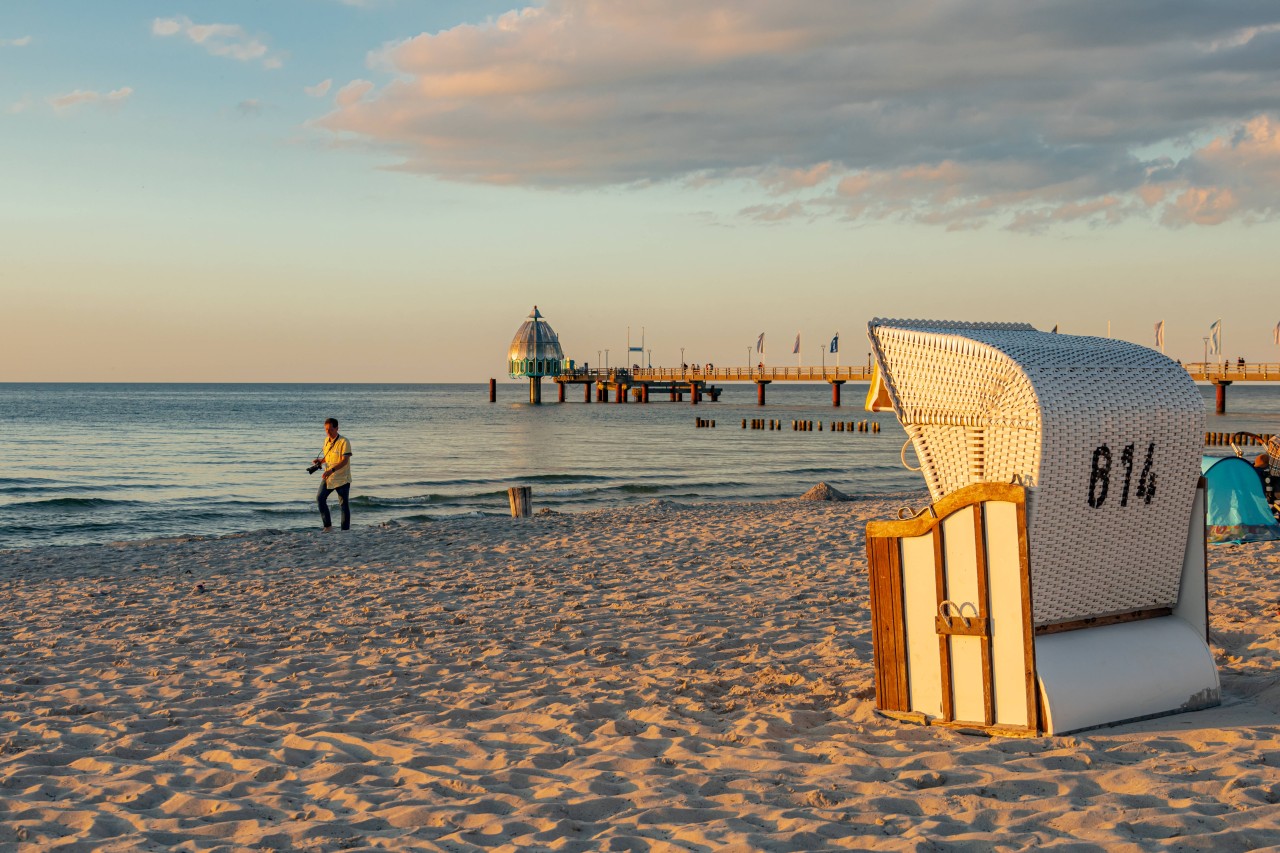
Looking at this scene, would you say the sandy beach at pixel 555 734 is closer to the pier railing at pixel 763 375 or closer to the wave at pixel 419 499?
the wave at pixel 419 499

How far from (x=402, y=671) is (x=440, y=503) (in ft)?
54.2

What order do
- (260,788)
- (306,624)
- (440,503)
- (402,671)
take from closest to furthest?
(260,788) < (402,671) < (306,624) < (440,503)

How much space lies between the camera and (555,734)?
5125 millimetres

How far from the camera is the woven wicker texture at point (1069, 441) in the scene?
14.6ft

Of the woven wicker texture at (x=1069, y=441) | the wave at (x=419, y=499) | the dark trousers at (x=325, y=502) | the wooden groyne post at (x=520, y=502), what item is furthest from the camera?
the wave at (x=419, y=499)

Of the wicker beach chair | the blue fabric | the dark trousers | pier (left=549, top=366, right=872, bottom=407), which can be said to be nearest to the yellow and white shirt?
the dark trousers

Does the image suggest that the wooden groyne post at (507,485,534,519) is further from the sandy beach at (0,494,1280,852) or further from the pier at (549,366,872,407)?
the pier at (549,366,872,407)

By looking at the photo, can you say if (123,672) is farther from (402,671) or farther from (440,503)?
(440,503)

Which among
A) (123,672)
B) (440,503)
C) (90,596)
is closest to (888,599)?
(123,672)

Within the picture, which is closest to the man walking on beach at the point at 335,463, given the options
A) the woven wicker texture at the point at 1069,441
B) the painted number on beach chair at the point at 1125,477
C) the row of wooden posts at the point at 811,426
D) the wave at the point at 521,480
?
the woven wicker texture at the point at 1069,441

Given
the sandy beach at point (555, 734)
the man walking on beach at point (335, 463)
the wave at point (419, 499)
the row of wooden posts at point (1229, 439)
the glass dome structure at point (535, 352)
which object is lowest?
the row of wooden posts at point (1229, 439)

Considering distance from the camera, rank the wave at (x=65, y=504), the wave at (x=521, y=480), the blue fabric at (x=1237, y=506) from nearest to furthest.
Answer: the blue fabric at (x=1237, y=506), the wave at (x=65, y=504), the wave at (x=521, y=480)

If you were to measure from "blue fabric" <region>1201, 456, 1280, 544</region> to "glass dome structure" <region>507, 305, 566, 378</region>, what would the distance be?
83117 millimetres

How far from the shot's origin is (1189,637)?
501 centimetres
